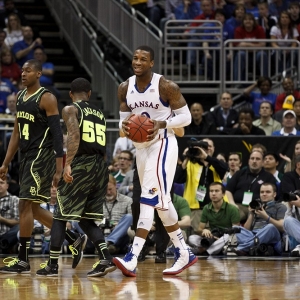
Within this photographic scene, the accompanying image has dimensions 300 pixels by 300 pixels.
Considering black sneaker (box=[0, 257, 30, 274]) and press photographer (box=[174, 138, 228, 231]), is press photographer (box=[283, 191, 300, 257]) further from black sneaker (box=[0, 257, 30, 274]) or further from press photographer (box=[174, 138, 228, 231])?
black sneaker (box=[0, 257, 30, 274])

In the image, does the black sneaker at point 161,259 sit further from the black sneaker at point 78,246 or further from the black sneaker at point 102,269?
the black sneaker at point 102,269

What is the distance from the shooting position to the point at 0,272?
10328mm

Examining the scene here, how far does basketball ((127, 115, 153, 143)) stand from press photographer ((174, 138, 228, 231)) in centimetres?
421

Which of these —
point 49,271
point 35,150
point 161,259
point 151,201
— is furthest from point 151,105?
point 161,259

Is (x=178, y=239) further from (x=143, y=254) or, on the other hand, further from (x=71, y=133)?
(x=143, y=254)

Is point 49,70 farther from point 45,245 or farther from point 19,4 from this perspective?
point 45,245

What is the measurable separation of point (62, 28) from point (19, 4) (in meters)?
1.50

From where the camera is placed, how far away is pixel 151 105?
9.98 meters

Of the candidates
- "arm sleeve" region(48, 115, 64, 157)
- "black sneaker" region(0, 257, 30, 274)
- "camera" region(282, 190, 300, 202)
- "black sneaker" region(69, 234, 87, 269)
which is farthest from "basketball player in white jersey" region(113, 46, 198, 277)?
"camera" region(282, 190, 300, 202)

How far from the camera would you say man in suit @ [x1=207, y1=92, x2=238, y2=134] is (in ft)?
55.7

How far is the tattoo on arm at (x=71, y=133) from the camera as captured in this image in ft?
32.0

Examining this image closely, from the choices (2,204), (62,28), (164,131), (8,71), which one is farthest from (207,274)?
(62,28)

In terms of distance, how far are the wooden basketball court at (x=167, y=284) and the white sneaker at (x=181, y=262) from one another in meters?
0.08

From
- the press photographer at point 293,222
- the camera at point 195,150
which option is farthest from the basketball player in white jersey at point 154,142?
the camera at point 195,150
